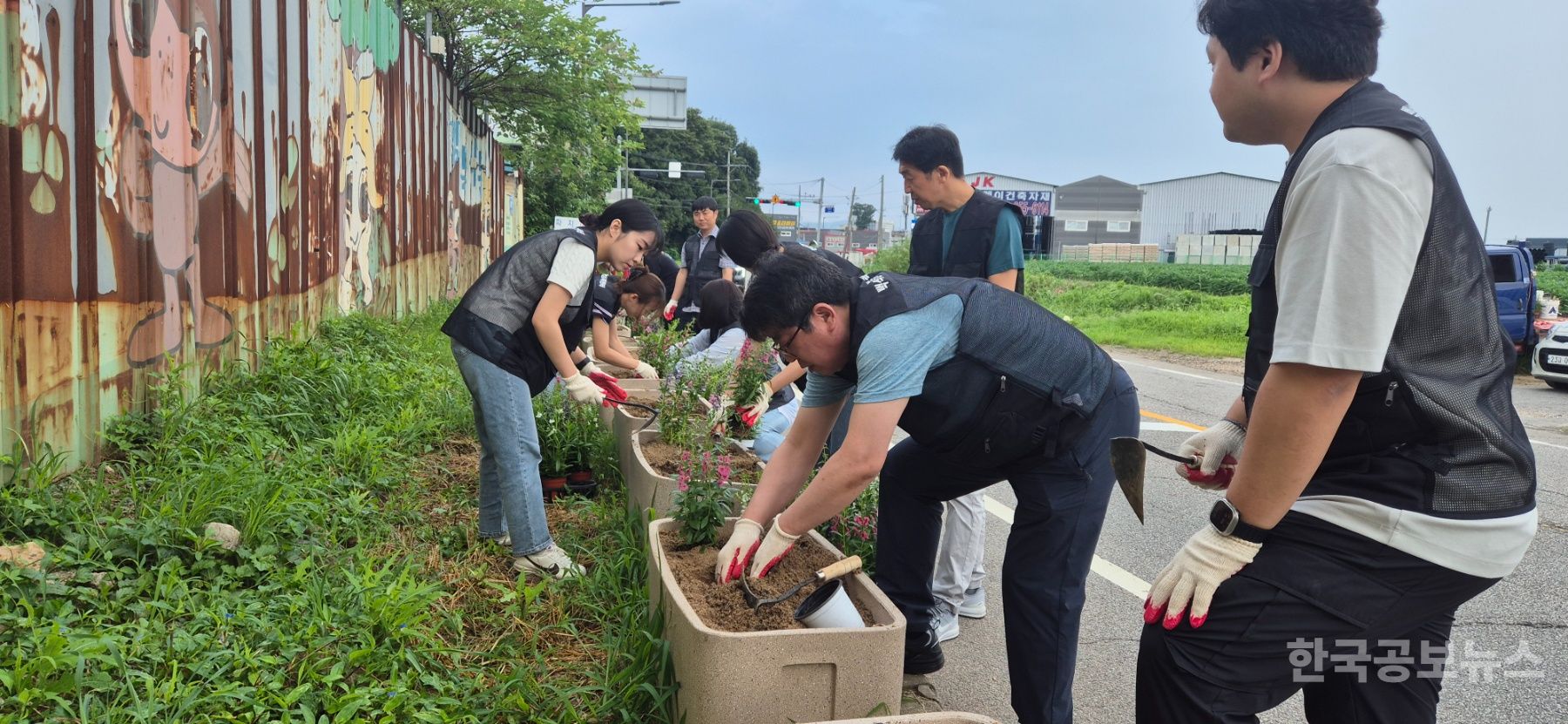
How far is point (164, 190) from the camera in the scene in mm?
4824

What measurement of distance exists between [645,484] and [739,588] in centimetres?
143

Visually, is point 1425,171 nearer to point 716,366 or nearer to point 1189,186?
point 716,366

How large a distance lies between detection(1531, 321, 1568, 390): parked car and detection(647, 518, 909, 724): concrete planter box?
13.6m

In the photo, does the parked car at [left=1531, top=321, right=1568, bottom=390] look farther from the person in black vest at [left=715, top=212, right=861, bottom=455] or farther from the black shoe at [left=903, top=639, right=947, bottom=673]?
the black shoe at [left=903, top=639, right=947, bottom=673]

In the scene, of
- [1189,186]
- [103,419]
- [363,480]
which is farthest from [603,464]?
[1189,186]

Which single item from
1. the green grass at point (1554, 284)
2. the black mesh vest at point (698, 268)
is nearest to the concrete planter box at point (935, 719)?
the black mesh vest at point (698, 268)

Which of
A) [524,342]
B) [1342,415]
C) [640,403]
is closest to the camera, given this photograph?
[1342,415]

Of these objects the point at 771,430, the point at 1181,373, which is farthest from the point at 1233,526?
the point at 1181,373

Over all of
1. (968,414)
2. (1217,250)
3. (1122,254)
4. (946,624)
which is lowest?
(946,624)

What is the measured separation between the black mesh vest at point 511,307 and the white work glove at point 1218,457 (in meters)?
2.67

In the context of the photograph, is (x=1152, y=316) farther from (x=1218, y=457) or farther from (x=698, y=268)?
(x=1218, y=457)

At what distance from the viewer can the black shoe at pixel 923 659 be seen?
356 cm

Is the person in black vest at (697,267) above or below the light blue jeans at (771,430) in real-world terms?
above

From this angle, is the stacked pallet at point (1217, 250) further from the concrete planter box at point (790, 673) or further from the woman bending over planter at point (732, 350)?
the concrete planter box at point (790, 673)
